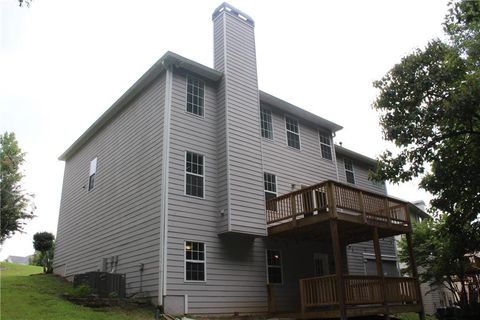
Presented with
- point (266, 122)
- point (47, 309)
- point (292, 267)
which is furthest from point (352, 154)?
point (47, 309)

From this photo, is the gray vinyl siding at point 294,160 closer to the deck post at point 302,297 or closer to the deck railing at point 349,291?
the deck post at point 302,297

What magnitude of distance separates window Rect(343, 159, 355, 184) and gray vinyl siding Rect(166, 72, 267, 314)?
8422 mm

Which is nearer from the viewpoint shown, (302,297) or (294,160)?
(302,297)

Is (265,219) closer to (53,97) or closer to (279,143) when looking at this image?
(279,143)

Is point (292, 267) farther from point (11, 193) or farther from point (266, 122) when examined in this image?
point (11, 193)

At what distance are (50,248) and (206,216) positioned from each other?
15.1 metres

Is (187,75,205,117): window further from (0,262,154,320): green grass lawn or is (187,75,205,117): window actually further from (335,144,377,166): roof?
(335,144,377,166): roof

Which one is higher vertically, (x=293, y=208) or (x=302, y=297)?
(x=293, y=208)

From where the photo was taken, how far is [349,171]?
71.3ft

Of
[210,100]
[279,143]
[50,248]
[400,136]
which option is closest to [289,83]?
[279,143]

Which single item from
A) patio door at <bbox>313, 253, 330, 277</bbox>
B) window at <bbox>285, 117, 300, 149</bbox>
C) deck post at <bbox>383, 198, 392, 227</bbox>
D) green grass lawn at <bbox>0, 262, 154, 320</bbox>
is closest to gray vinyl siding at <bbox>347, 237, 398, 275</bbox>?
patio door at <bbox>313, 253, 330, 277</bbox>

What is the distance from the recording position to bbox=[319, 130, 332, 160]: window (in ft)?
64.4

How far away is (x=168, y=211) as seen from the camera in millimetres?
12609

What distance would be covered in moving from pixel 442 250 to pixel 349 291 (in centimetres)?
943
